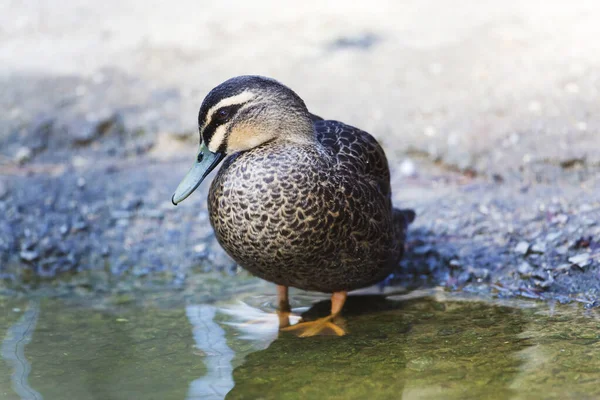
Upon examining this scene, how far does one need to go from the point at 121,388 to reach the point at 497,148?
12.7ft

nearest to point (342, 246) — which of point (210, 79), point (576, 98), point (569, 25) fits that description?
point (576, 98)

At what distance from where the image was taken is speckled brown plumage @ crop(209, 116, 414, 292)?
395 centimetres

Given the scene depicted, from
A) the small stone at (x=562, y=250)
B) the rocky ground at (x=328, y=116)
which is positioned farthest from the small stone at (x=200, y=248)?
the small stone at (x=562, y=250)

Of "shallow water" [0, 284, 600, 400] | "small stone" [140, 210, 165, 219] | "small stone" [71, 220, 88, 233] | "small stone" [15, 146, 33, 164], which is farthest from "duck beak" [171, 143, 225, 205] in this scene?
"small stone" [15, 146, 33, 164]

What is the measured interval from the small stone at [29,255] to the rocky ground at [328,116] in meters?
0.02

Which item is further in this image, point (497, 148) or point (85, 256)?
point (497, 148)

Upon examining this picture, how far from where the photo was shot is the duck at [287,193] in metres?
3.96

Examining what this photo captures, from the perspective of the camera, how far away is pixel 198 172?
4195 mm

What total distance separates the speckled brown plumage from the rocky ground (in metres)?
1.07

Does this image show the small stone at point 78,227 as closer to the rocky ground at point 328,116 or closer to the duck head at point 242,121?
the rocky ground at point 328,116

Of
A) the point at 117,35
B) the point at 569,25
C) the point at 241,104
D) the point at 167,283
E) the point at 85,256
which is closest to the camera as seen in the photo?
the point at 241,104

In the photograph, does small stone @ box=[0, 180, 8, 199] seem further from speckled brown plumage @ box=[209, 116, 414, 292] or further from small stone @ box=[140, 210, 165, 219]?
speckled brown plumage @ box=[209, 116, 414, 292]

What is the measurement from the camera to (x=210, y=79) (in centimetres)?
773

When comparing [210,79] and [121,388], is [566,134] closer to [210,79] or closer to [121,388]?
[210,79]
